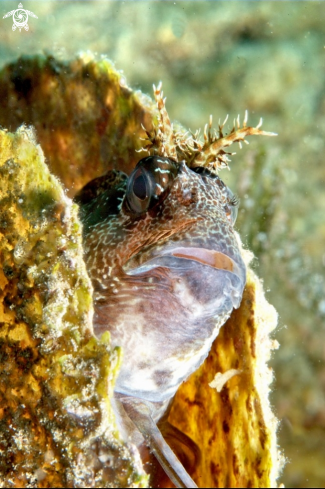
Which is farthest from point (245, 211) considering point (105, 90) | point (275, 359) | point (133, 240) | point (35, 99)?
point (133, 240)

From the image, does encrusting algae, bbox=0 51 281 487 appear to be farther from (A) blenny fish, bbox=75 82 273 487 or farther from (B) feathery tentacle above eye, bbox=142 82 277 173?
(A) blenny fish, bbox=75 82 273 487

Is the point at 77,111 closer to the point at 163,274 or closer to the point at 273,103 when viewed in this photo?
the point at 163,274

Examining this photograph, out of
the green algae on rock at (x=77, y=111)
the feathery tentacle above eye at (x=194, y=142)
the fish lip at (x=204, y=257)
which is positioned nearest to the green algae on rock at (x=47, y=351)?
the fish lip at (x=204, y=257)

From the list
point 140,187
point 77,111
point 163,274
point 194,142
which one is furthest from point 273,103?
point 163,274

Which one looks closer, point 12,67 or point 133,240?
point 133,240

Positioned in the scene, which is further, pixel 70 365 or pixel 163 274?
pixel 163 274

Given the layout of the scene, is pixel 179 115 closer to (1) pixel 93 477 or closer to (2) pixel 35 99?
(2) pixel 35 99

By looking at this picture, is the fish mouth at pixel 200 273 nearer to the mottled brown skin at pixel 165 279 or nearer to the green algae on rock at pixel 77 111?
the mottled brown skin at pixel 165 279
